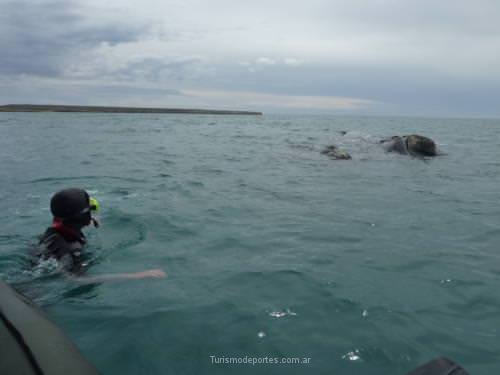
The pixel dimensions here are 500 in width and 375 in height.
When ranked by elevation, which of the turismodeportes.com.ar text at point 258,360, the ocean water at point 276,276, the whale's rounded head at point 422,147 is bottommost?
the turismodeportes.com.ar text at point 258,360

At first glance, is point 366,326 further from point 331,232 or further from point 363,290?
point 331,232

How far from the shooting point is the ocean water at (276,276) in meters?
3.89

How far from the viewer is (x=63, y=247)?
16.6 feet

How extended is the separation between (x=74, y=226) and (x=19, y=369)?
298cm

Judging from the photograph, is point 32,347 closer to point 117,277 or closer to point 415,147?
point 117,277

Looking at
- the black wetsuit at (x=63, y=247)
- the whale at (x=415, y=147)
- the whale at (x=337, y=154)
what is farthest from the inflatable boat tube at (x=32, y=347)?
the whale at (x=415, y=147)

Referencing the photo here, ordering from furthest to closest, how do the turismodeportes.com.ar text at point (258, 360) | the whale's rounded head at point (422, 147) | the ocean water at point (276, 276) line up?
the whale's rounded head at point (422, 147), the ocean water at point (276, 276), the turismodeportes.com.ar text at point (258, 360)

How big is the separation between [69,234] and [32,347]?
2810mm

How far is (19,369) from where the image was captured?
90.7 inches

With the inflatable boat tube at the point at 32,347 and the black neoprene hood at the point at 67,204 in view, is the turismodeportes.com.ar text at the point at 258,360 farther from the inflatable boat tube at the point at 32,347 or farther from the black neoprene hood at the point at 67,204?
the black neoprene hood at the point at 67,204

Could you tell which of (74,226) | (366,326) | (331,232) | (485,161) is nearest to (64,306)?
(74,226)

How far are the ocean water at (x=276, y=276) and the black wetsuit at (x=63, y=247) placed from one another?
226 millimetres

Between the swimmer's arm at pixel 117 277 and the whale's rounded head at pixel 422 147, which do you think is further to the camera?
the whale's rounded head at pixel 422 147

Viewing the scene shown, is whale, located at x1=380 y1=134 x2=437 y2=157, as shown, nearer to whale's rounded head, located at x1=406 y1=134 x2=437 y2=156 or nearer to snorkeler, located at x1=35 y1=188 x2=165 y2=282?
whale's rounded head, located at x1=406 y1=134 x2=437 y2=156
